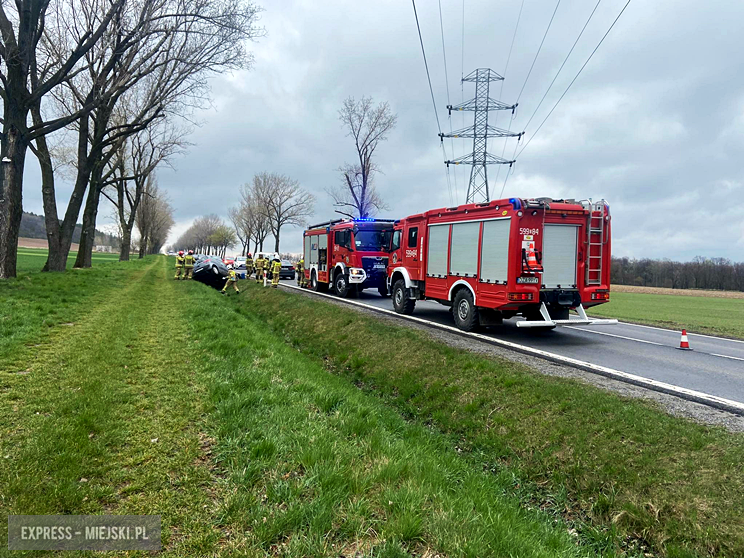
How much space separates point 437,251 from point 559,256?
324 centimetres

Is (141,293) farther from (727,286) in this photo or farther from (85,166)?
(727,286)

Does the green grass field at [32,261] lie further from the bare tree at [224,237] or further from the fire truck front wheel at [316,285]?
the bare tree at [224,237]

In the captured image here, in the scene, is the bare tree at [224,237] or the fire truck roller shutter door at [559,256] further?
the bare tree at [224,237]

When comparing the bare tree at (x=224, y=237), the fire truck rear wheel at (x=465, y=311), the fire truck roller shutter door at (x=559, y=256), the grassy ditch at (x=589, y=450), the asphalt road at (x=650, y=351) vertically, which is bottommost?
the grassy ditch at (x=589, y=450)

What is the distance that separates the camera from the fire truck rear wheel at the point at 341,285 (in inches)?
720

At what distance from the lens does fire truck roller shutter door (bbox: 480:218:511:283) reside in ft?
30.4

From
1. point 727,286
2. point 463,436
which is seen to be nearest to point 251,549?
point 463,436

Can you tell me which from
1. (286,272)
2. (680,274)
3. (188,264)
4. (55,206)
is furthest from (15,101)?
(680,274)

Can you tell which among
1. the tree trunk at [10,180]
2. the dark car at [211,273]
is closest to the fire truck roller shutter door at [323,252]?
the dark car at [211,273]

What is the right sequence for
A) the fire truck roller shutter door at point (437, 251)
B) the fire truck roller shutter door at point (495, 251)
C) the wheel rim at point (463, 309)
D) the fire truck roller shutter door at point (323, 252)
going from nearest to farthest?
1. the fire truck roller shutter door at point (495, 251)
2. the wheel rim at point (463, 309)
3. the fire truck roller shutter door at point (437, 251)
4. the fire truck roller shutter door at point (323, 252)

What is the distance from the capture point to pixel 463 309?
1057cm

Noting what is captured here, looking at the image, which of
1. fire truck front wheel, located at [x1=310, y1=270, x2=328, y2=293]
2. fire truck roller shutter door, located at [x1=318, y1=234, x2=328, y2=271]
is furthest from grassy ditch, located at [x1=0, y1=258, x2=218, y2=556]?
fire truck front wheel, located at [x1=310, y1=270, x2=328, y2=293]

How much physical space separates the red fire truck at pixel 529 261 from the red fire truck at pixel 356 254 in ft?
22.0

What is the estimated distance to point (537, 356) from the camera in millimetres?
7973
